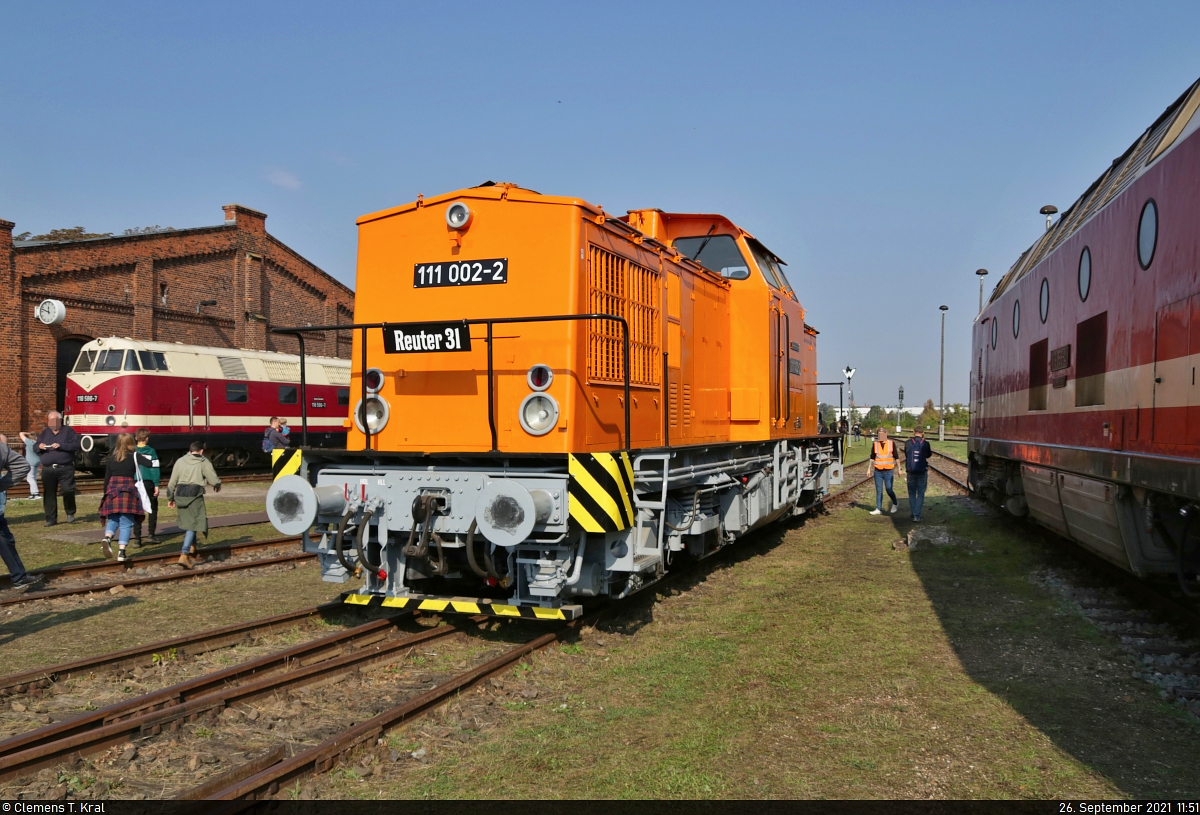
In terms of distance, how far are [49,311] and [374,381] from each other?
65.1 feet

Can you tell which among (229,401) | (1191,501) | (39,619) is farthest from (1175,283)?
(229,401)

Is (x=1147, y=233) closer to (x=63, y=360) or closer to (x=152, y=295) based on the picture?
(x=63, y=360)

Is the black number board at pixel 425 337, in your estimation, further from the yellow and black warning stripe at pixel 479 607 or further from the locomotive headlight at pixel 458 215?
the yellow and black warning stripe at pixel 479 607

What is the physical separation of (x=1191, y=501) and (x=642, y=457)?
11.9 feet

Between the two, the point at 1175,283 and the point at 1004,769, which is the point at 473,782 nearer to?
the point at 1004,769

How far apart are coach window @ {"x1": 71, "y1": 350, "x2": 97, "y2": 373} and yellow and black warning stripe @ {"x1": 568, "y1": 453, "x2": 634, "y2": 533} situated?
62.7ft

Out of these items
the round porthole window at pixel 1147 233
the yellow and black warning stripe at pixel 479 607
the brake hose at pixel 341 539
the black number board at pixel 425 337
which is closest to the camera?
the round porthole window at pixel 1147 233

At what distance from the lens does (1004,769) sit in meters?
4.09

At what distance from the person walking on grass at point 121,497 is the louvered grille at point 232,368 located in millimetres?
13199

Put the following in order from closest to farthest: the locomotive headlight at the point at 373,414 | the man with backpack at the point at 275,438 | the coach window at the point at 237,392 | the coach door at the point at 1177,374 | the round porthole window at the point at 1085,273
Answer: the coach door at the point at 1177,374
the locomotive headlight at the point at 373,414
the round porthole window at the point at 1085,273
the man with backpack at the point at 275,438
the coach window at the point at 237,392

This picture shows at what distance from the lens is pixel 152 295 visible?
82.1 feet

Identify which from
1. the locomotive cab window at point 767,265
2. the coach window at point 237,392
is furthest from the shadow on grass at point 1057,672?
the coach window at point 237,392

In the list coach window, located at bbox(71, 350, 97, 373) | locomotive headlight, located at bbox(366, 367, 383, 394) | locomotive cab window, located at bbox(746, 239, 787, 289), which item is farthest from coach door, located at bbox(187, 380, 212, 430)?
locomotive headlight, located at bbox(366, 367, 383, 394)

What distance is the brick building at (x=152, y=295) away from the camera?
2147cm
